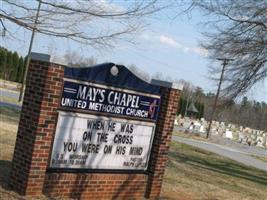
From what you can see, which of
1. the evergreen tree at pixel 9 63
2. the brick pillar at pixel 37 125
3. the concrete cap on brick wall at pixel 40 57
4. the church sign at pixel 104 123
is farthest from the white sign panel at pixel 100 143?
the evergreen tree at pixel 9 63

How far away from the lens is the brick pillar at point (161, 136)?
9.62 metres

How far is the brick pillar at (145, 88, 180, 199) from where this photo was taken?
9.62 m

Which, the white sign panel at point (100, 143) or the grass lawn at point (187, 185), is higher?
the white sign panel at point (100, 143)

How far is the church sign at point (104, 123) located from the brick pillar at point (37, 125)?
185 mm

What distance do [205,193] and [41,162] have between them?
5498 millimetres

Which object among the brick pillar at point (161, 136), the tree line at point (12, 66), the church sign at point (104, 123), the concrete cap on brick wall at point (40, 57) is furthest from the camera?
the tree line at point (12, 66)

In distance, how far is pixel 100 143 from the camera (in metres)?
8.67

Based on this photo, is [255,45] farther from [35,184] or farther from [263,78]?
[35,184]

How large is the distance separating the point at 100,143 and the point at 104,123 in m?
0.34

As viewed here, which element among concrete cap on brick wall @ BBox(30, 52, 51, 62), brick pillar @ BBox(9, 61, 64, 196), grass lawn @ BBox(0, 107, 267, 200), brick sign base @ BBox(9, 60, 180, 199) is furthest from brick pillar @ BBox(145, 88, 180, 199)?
concrete cap on brick wall @ BBox(30, 52, 51, 62)

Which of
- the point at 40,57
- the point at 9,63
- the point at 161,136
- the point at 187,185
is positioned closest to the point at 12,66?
the point at 9,63

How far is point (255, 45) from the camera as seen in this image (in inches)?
712

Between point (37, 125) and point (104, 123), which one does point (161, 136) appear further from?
point (37, 125)

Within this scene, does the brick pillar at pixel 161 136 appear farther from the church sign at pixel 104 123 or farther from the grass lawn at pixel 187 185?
the grass lawn at pixel 187 185
